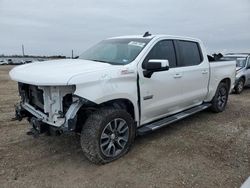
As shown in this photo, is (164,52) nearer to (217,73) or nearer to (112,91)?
(112,91)

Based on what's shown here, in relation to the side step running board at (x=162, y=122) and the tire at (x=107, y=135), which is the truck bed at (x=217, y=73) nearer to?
the side step running board at (x=162, y=122)

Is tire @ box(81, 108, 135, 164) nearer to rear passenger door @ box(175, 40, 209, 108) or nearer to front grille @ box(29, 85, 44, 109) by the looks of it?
front grille @ box(29, 85, 44, 109)

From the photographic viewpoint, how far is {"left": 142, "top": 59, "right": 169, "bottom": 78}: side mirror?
4301 mm

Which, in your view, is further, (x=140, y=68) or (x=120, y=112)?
(x=140, y=68)

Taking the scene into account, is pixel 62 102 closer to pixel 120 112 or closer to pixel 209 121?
pixel 120 112

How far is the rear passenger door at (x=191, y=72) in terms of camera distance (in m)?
5.47

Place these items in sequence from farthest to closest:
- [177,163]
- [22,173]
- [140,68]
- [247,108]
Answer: [247,108] → [140,68] → [177,163] → [22,173]

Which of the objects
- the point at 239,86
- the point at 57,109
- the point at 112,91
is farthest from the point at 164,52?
the point at 239,86

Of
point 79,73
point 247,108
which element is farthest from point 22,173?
A: point 247,108

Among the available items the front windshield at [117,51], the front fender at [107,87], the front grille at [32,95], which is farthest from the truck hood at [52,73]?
the front windshield at [117,51]

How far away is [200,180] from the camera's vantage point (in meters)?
3.58

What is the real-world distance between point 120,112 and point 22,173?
5.40 ft

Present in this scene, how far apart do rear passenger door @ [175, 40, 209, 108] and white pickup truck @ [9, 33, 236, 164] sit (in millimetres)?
20

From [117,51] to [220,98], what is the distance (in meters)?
3.72
